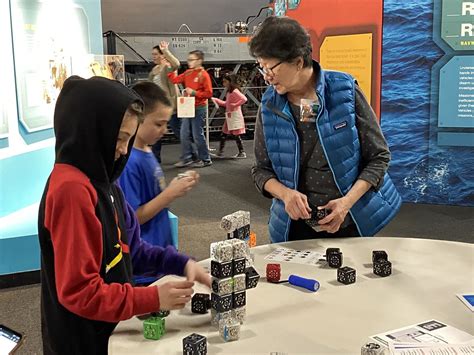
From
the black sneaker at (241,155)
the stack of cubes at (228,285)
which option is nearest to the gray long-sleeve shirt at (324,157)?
the stack of cubes at (228,285)

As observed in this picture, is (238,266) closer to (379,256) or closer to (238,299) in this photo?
(238,299)

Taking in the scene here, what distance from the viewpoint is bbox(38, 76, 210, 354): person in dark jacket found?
1344 millimetres

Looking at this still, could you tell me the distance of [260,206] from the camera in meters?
6.38

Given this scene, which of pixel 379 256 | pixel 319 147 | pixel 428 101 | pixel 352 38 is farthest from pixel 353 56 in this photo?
pixel 379 256

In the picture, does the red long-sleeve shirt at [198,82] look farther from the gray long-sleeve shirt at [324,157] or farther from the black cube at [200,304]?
the black cube at [200,304]

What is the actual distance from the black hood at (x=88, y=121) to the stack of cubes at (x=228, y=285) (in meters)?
0.38

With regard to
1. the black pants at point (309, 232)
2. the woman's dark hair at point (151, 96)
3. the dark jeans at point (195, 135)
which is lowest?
the dark jeans at point (195, 135)

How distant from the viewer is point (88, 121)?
1.39 metres

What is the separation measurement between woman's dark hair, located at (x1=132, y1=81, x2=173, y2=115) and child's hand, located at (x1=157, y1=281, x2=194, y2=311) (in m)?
1.03

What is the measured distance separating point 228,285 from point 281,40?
1.08 m

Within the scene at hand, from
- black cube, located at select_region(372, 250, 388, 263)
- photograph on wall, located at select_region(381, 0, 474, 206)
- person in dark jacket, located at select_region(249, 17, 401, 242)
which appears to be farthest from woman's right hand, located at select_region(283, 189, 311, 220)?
photograph on wall, located at select_region(381, 0, 474, 206)

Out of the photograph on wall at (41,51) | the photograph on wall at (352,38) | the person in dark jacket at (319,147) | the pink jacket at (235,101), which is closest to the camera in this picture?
the person in dark jacket at (319,147)

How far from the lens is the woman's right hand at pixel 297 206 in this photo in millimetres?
2188

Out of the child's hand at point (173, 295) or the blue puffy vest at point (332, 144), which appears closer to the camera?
the child's hand at point (173, 295)
